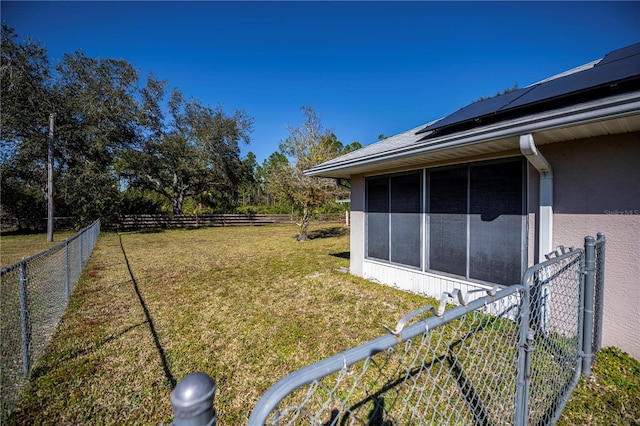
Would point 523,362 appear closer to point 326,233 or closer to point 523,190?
point 523,190

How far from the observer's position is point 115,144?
1723cm

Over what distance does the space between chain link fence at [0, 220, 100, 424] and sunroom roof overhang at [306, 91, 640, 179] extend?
185 inches

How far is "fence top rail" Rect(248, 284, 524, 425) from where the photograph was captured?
0.61 meters

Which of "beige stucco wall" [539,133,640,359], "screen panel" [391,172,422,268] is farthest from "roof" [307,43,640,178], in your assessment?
"screen panel" [391,172,422,268]

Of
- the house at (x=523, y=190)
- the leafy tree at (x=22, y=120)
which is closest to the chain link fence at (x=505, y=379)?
the house at (x=523, y=190)

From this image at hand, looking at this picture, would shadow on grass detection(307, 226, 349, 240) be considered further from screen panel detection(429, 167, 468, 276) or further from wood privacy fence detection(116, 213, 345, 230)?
screen panel detection(429, 167, 468, 276)

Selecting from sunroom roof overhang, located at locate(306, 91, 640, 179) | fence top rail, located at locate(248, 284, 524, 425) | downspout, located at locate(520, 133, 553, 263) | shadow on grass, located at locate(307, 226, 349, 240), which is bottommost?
shadow on grass, located at locate(307, 226, 349, 240)

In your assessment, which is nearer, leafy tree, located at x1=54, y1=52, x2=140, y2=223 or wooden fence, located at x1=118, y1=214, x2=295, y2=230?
leafy tree, located at x1=54, y1=52, x2=140, y2=223

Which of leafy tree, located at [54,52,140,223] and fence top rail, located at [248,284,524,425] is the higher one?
leafy tree, located at [54,52,140,223]

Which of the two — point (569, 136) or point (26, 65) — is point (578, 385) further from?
point (26, 65)

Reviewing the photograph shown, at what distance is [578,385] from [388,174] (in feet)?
12.7

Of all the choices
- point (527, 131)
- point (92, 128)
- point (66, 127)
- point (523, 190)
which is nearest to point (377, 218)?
point (523, 190)

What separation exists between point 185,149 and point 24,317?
1966 cm

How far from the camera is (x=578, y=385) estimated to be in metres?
2.43
